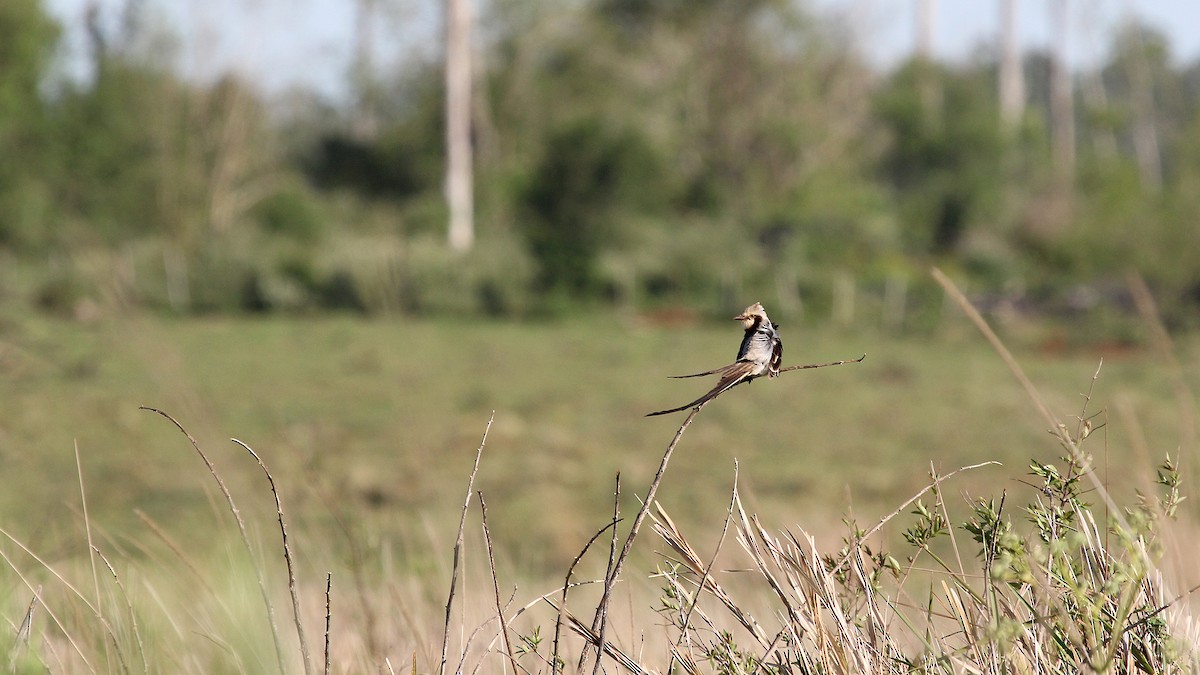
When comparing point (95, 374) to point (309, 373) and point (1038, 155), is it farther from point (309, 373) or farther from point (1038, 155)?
point (1038, 155)

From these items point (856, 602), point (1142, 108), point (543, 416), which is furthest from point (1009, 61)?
point (856, 602)

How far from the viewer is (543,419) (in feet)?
38.6

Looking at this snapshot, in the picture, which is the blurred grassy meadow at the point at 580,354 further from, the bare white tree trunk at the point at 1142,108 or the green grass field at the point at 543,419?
the bare white tree trunk at the point at 1142,108

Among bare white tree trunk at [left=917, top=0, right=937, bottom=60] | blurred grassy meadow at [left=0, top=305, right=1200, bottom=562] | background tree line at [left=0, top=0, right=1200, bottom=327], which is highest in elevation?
bare white tree trunk at [left=917, top=0, right=937, bottom=60]

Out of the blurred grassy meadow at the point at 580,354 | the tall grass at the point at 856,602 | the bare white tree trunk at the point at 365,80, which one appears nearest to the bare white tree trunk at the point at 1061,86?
the blurred grassy meadow at the point at 580,354

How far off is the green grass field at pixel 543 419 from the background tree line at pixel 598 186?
4.50 feet

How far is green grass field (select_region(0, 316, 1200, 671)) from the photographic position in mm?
7980

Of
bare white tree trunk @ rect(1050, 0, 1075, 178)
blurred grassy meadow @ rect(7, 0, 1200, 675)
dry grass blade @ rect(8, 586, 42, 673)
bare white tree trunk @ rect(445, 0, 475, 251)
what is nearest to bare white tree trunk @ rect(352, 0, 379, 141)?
blurred grassy meadow @ rect(7, 0, 1200, 675)

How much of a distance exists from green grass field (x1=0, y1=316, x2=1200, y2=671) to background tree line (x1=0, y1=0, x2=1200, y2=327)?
54.0 inches

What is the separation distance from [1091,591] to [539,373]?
12675 mm

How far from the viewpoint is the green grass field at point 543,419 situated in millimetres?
7980

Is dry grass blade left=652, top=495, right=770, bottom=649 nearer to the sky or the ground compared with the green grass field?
nearer to the sky

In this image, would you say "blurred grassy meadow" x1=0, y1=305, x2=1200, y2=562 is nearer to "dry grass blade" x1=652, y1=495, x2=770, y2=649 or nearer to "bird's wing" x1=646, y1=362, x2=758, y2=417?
"dry grass blade" x1=652, y1=495, x2=770, y2=649

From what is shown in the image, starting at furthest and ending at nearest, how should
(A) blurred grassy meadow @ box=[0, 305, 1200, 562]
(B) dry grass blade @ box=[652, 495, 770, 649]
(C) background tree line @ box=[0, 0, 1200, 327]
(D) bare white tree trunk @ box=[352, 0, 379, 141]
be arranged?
(D) bare white tree trunk @ box=[352, 0, 379, 141] → (C) background tree line @ box=[0, 0, 1200, 327] → (A) blurred grassy meadow @ box=[0, 305, 1200, 562] → (B) dry grass blade @ box=[652, 495, 770, 649]
